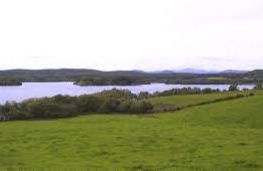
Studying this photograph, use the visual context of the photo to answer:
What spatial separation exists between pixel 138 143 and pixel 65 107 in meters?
19.2

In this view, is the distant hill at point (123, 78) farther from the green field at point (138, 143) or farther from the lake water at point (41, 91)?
the green field at point (138, 143)

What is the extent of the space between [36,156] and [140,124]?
554 inches

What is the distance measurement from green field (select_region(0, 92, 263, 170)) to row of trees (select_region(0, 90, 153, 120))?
4.52 meters

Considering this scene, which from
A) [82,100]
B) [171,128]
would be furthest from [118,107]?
[171,128]

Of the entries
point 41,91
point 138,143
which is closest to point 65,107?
point 138,143

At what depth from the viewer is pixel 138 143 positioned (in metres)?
24.9

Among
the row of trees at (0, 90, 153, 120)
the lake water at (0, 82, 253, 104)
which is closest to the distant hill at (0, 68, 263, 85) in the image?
the lake water at (0, 82, 253, 104)

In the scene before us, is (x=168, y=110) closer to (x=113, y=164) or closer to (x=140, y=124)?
(x=140, y=124)

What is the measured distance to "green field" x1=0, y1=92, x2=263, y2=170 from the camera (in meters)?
19.4

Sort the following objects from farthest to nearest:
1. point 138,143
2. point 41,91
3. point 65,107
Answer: point 41,91 < point 65,107 < point 138,143

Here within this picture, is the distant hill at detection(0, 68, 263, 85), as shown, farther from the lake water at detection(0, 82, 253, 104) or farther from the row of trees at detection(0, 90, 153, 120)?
the row of trees at detection(0, 90, 153, 120)

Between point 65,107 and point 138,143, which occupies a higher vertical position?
point 65,107

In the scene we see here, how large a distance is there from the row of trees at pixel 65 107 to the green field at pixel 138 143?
4519 millimetres

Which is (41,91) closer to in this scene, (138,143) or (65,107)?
(65,107)
